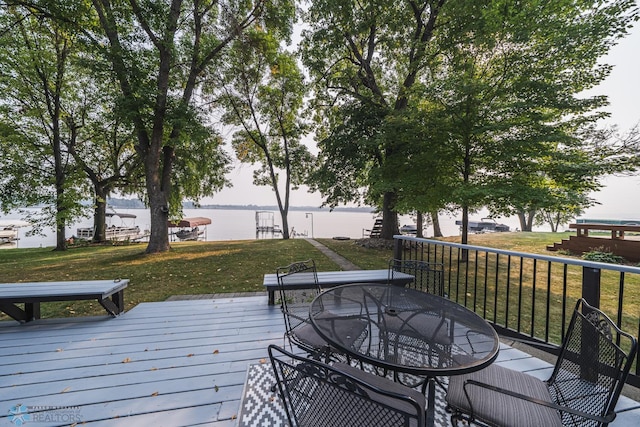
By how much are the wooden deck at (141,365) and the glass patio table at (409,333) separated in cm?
91

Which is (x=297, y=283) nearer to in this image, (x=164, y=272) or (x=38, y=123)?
(x=164, y=272)

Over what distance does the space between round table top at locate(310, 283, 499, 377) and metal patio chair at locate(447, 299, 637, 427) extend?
0.17 meters

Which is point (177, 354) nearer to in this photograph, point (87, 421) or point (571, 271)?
point (87, 421)

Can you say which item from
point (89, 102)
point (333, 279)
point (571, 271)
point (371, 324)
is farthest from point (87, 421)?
point (89, 102)

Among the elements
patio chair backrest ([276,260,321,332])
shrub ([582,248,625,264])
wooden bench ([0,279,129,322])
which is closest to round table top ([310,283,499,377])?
patio chair backrest ([276,260,321,332])

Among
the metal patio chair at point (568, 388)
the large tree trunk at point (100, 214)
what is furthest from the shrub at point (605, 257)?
the large tree trunk at point (100, 214)

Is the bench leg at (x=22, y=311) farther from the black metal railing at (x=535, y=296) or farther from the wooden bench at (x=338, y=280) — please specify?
the black metal railing at (x=535, y=296)

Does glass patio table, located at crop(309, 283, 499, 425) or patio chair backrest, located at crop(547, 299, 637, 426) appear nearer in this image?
patio chair backrest, located at crop(547, 299, 637, 426)

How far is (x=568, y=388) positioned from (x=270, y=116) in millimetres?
16000

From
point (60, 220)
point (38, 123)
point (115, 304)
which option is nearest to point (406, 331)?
point (115, 304)

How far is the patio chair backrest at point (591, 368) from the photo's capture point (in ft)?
3.67

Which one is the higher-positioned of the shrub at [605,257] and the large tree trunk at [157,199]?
the large tree trunk at [157,199]

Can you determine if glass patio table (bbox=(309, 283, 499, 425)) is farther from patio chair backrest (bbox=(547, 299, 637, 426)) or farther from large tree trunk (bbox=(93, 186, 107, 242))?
large tree trunk (bbox=(93, 186, 107, 242))

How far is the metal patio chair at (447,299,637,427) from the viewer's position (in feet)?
3.69
